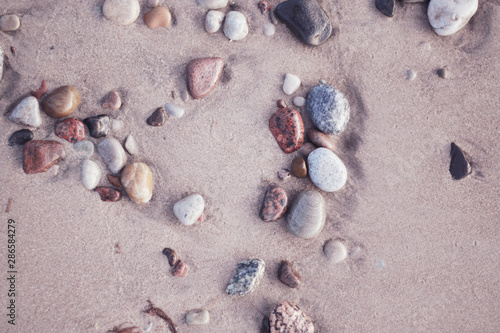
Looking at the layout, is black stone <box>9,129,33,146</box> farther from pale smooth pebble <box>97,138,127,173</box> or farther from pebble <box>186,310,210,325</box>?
pebble <box>186,310,210,325</box>

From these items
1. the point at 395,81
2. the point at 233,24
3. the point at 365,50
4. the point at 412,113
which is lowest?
the point at 412,113

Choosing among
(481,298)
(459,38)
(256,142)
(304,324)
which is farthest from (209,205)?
(459,38)

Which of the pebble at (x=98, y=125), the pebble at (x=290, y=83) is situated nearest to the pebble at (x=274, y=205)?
the pebble at (x=290, y=83)

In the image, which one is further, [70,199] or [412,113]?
[412,113]

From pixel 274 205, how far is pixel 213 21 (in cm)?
138

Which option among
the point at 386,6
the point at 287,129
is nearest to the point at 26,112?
the point at 287,129

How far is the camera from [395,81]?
7.74 ft

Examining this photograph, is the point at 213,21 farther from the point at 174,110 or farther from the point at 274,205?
the point at 274,205

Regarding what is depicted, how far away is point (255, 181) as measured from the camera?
2.29 m

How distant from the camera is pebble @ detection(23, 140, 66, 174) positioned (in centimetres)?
213

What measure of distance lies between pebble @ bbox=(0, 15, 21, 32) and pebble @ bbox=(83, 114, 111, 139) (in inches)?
32.0

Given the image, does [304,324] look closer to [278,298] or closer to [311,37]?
[278,298]

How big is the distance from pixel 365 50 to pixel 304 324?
A: 2042mm

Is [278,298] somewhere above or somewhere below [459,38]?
below
